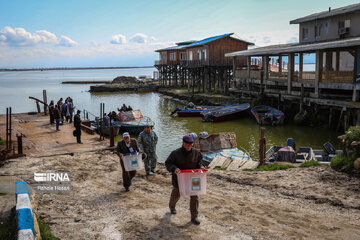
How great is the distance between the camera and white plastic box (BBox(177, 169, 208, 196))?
704 centimetres

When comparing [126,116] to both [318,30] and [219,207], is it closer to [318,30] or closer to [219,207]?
[318,30]

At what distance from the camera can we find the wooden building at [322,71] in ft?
74.7

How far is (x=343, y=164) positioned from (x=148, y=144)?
5882mm

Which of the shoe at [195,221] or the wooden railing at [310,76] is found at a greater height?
the wooden railing at [310,76]

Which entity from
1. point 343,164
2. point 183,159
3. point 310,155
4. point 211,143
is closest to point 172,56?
point 211,143

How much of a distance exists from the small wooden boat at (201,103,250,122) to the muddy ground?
64.1 ft

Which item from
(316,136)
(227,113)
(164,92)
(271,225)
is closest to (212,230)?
(271,225)

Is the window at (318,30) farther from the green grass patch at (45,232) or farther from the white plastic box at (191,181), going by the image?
the green grass patch at (45,232)

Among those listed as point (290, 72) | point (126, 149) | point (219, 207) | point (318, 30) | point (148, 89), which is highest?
point (318, 30)

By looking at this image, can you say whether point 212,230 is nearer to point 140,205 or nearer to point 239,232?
point 239,232

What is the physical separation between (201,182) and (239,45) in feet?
145

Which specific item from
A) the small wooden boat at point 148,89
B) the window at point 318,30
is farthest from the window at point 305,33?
the small wooden boat at point 148,89

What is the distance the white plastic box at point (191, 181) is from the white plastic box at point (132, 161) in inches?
116

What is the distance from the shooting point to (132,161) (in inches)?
Answer: 384
